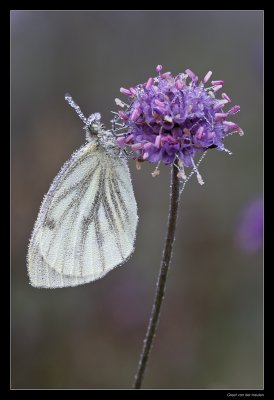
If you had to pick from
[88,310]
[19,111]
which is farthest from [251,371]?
[19,111]

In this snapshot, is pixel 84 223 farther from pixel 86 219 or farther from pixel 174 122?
pixel 174 122

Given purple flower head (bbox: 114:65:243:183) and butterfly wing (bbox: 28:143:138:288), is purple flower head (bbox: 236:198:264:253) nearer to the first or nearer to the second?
butterfly wing (bbox: 28:143:138:288)

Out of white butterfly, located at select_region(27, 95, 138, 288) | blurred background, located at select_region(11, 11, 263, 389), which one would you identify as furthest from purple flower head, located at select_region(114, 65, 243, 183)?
blurred background, located at select_region(11, 11, 263, 389)

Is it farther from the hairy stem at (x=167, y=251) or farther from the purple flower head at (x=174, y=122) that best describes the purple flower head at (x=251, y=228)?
the hairy stem at (x=167, y=251)

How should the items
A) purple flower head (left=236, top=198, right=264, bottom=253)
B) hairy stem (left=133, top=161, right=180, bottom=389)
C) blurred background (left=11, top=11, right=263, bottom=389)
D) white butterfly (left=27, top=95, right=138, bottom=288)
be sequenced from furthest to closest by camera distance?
blurred background (left=11, top=11, right=263, bottom=389) → purple flower head (left=236, top=198, right=264, bottom=253) → white butterfly (left=27, top=95, right=138, bottom=288) → hairy stem (left=133, top=161, right=180, bottom=389)

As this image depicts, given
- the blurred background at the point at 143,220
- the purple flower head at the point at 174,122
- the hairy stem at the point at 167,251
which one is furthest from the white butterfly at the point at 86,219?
the blurred background at the point at 143,220

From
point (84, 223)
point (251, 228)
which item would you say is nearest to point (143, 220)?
point (251, 228)

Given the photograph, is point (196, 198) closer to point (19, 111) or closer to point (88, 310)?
point (88, 310)
